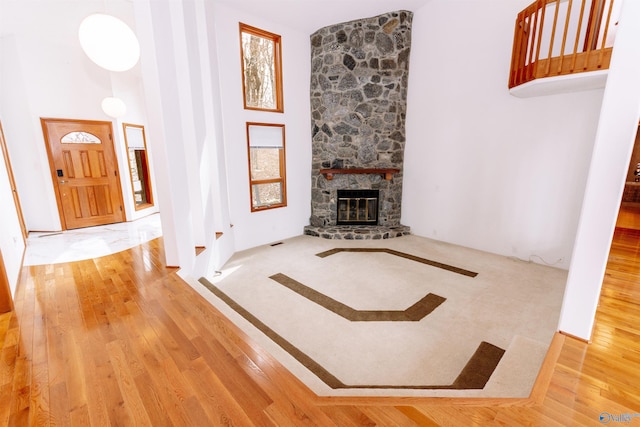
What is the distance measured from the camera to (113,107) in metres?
5.01

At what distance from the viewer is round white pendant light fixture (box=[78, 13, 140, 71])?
2.27 meters

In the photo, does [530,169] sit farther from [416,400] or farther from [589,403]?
[416,400]

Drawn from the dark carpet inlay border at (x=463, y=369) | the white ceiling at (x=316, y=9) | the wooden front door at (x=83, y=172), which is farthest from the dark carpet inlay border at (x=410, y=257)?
the wooden front door at (x=83, y=172)

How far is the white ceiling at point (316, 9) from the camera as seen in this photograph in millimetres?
4238

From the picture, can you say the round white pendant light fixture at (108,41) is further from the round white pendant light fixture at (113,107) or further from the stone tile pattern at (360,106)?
the stone tile pattern at (360,106)

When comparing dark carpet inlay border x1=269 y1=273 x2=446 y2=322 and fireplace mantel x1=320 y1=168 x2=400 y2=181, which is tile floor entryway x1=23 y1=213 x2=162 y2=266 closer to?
dark carpet inlay border x1=269 y1=273 x2=446 y2=322

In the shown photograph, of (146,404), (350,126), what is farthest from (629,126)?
(350,126)

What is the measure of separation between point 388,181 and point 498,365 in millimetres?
3846

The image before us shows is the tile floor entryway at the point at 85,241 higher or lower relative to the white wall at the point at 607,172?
lower

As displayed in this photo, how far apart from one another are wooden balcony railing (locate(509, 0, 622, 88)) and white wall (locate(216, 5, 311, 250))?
3454 millimetres

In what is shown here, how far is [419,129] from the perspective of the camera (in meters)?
5.37

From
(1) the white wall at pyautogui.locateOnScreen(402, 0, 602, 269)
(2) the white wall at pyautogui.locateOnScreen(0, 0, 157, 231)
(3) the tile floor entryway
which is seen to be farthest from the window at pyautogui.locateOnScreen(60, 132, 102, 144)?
(1) the white wall at pyautogui.locateOnScreen(402, 0, 602, 269)

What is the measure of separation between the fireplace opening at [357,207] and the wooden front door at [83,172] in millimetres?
4468

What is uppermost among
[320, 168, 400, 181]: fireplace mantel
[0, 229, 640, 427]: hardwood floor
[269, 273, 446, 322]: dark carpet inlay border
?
[320, 168, 400, 181]: fireplace mantel
